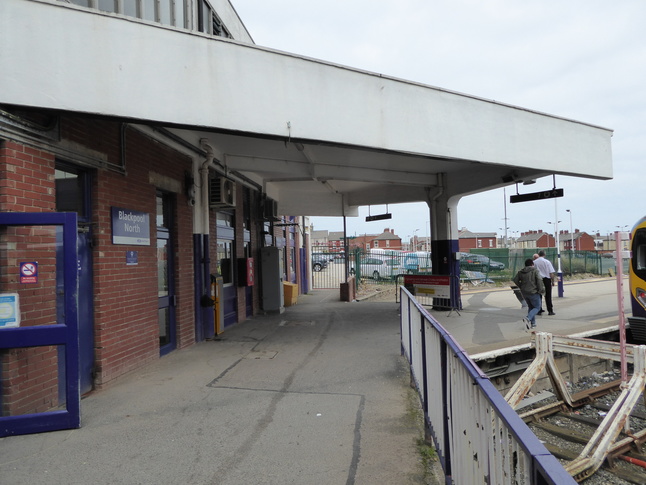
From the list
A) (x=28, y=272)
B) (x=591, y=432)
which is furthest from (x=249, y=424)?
(x=591, y=432)

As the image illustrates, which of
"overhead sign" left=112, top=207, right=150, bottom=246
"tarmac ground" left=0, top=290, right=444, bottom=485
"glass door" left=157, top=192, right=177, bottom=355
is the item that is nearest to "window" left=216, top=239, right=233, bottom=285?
"glass door" left=157, top=192, right=177, bottom=355

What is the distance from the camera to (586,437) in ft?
19.5

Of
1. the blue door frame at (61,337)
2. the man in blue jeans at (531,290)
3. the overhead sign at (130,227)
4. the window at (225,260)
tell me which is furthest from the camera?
the window at (225,260)

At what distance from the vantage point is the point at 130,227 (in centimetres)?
580

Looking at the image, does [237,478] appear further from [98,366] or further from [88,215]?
[88,215]

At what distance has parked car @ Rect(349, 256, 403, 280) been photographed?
23.9 meters

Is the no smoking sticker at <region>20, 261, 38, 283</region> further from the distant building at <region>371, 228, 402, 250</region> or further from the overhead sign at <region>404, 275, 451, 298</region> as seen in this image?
the distant building at <region>371, 228, 402, 250</region>

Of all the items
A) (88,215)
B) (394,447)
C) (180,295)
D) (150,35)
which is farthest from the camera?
(180,295)

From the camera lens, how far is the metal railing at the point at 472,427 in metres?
1.36

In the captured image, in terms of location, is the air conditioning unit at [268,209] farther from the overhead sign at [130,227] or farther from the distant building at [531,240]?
the distant building at [531,240]

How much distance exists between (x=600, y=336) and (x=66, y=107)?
36.4ft

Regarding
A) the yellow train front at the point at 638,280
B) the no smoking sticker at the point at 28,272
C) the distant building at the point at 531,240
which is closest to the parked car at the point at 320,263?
the yellow train front at the point at 638,280

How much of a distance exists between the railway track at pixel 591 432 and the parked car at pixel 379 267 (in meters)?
16.1

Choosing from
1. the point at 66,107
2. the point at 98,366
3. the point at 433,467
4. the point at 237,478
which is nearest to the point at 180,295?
the point at 98,366
